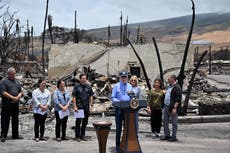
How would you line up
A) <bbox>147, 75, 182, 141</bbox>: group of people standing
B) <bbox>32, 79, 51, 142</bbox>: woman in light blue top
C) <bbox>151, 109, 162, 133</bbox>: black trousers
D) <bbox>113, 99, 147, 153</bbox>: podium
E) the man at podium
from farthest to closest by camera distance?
<bbox>151, 109, 162, 133</bbox>: black trousers, <bbox>32, 79, 51, 142</bbox>: woman in light blue top, <bbox>147, 75, 182, 141</bbox>: group of people standing, the man at podium, <bbox>113, 99, 147, 153</bbox>: podium

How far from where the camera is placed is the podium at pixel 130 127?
9359 millimetres

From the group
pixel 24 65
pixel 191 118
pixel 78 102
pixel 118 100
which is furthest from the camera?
pixel 24 65

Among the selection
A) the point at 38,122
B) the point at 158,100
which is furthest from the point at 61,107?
the point at 158,100

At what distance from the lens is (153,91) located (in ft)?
39.4

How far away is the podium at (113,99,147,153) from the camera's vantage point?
9.36 m

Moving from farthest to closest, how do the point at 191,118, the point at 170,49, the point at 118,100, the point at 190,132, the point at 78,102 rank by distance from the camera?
Result: the point at 170,49 → the point at 191,118 → the point at 190,132 → the point at 78,102 → the point at 118,100

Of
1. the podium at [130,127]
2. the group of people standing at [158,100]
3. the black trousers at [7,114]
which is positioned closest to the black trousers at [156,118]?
the group of people standing at [158,100]

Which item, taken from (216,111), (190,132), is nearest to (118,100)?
(190,132)

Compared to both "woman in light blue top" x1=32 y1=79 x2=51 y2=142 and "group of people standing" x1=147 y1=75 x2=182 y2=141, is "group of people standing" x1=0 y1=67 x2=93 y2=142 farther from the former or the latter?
"group of people standing" x1=147 y1=75 x2=182 y2=141

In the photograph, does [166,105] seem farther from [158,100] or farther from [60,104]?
[60,104]

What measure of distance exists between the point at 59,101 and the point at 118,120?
2123mm

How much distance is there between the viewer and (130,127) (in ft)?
31.1

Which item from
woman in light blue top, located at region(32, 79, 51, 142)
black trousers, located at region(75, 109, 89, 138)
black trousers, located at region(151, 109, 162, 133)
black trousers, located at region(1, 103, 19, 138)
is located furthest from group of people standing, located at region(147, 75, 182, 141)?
black trousers, located at region(1, 103, 19, 138)

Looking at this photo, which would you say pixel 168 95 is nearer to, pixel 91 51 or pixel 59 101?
pixel 59 101
